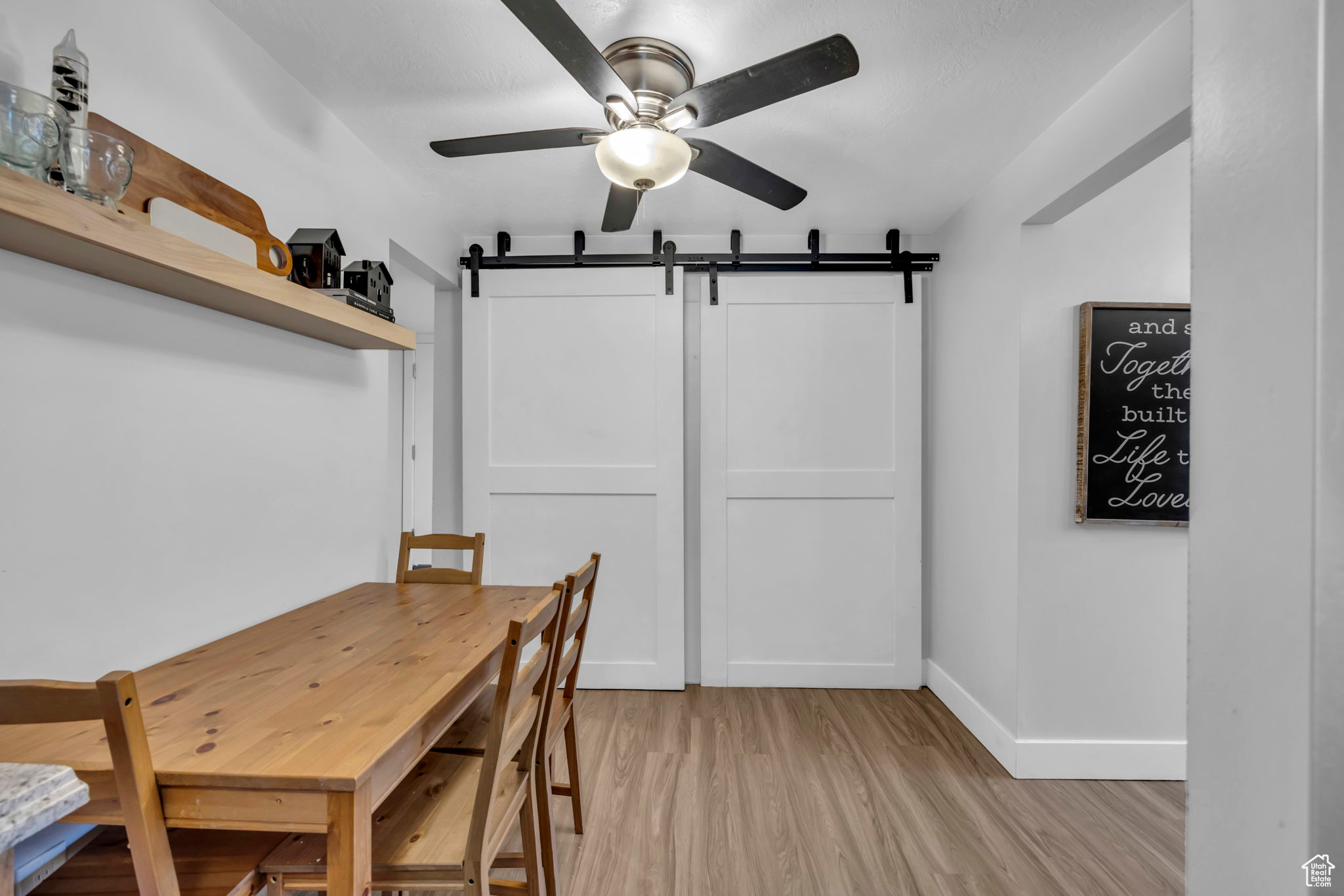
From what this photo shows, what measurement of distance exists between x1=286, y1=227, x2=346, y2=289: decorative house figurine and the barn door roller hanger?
151cm

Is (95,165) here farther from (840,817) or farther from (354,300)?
(840,817)

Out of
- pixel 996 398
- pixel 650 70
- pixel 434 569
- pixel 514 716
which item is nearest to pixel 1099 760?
pixel 996 398

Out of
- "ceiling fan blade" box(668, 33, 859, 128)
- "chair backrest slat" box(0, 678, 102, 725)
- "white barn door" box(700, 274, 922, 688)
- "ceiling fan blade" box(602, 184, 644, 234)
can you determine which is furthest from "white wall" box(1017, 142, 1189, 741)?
"chair backrest slat" box(0, 678, 102, 725)

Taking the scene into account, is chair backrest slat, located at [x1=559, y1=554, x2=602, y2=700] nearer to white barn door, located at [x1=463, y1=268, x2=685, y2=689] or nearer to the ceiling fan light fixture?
the ceiling fan light fixture

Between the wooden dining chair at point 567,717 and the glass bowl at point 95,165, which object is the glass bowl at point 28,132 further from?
→ the wooden dining chair at point 567,717

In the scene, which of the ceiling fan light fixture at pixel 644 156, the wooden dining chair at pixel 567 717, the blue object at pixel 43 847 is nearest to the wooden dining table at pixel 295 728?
the blue object at pixel 43 847

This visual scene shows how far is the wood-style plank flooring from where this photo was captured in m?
1.83

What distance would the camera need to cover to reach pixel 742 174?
6.41ft

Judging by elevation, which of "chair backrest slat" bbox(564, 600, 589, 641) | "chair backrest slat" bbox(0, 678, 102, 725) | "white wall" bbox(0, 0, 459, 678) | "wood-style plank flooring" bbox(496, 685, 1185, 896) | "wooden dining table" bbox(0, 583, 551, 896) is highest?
"white wall" bbox(0, 0, 459, 678)

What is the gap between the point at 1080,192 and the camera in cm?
213

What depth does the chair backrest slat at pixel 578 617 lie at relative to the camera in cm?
158

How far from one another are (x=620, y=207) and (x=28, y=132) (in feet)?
4.75

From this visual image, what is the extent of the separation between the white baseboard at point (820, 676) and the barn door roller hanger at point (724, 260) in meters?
1.94

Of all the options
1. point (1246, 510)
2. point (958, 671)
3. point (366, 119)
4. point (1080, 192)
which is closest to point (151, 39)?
point (366, 119)
